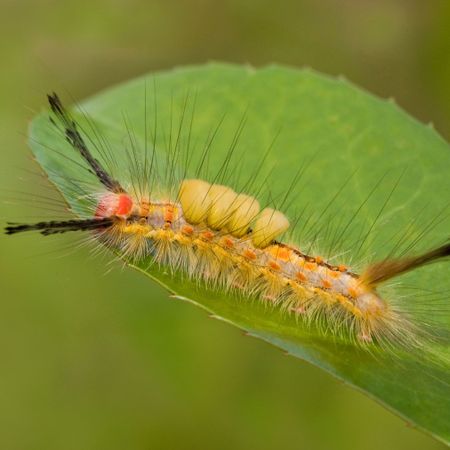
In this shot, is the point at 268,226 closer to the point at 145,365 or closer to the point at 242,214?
the point at 242,214

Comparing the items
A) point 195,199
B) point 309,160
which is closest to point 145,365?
point 195,199

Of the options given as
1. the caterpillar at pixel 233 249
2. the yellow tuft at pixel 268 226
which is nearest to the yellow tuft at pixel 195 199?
the caterpillar at pixel 233 249

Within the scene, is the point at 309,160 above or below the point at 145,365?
above

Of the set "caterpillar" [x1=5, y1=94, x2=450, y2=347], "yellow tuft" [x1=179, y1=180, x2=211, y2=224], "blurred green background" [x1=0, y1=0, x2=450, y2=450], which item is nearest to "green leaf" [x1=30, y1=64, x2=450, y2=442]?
"caterpillar" [x1=5, y1=94, x2=450, y2=347]

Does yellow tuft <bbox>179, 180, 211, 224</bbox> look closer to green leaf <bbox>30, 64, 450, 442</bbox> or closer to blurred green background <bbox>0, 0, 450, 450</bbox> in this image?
green leaf <bbox>30, 64, 450, 442</bbox>

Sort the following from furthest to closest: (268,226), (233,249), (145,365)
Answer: (145,365) < (233,249) < (268,226)

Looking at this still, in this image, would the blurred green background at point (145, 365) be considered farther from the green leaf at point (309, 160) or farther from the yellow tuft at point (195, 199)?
the yellow tuft at point (195, 199)

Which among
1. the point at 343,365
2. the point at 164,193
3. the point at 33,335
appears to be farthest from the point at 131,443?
the point at 343,365

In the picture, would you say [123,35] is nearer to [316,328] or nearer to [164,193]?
[164,193]
